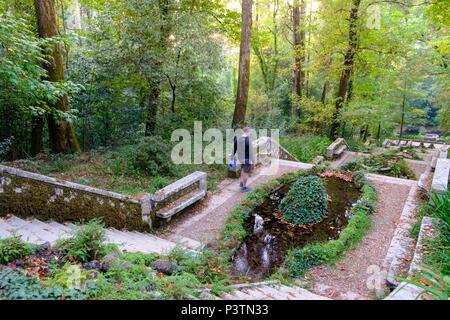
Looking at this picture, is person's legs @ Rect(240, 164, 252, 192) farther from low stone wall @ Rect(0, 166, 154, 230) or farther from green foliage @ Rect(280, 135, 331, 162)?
green foliage @ Rect(280, 135, 331, 162)

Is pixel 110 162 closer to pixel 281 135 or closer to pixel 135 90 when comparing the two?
pixel 135 90

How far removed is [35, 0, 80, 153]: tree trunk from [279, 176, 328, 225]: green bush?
6.90m

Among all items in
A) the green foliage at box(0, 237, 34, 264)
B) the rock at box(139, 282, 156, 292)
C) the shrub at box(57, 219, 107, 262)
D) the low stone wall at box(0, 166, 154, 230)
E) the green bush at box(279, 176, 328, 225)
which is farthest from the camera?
the green bush at box(279, 176, 328, 225)

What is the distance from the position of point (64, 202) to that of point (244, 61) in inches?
347

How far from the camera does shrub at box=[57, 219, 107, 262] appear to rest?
14.1 feet

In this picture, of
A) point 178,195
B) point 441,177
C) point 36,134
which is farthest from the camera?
point 36,134

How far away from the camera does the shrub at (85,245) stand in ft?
14.1

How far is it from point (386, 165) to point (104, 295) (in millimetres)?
11791

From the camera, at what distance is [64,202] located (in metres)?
6.51

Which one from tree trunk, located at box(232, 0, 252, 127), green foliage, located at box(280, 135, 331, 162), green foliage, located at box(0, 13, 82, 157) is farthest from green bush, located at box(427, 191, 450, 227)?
green foliage, located at box(0, 13, 82, 157)

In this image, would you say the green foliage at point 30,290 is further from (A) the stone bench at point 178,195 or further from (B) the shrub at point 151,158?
(B) the shrub at point 151,158

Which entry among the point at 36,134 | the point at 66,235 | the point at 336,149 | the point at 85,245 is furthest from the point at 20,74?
the point at 336,149

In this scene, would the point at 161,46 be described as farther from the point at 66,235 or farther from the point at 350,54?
the point at 350,54
